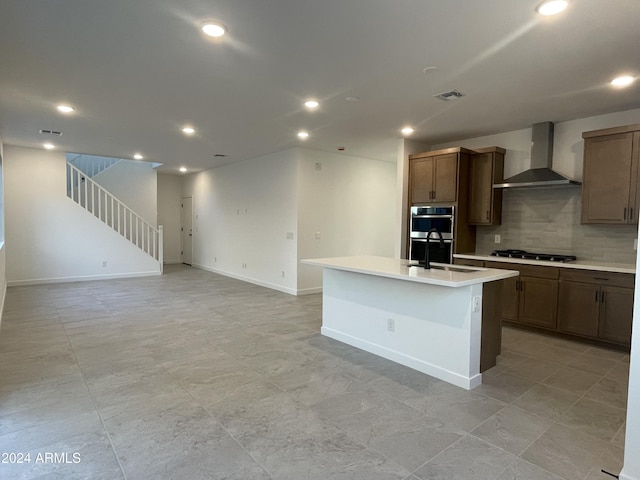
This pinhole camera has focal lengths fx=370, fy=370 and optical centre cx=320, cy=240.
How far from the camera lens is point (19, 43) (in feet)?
9.00

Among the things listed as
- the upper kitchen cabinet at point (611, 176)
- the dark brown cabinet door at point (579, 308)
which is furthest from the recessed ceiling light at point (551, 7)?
the dark brown cabinet door at point (579, 308)

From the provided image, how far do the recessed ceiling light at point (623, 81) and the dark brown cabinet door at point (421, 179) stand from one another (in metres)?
2.36

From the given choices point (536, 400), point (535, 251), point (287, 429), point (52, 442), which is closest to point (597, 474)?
point (536, 400)

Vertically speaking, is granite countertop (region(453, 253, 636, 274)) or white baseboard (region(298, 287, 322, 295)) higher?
granite countertop (region(453, 253, 636, 274))

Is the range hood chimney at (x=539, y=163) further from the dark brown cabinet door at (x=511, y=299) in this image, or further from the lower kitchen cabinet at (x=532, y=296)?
the dark brown cabinet door at (x=511, y=299)

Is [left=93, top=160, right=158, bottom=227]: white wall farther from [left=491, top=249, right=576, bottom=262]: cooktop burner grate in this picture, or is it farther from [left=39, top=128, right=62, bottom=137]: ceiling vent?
[left=491, top=249, right=576, bottom=262]: cooktop burner grate

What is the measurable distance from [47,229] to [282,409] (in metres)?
7.15

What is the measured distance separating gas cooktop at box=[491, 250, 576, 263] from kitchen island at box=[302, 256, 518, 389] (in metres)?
1.60

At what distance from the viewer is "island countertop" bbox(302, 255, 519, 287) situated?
287 cm

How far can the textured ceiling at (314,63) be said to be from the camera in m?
2.31

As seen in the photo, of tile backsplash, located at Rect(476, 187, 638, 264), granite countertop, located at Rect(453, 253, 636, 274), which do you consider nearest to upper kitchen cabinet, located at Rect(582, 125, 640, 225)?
tile backsplash, located at Rect(476, 187, 638, 264)

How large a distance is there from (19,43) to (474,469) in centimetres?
416

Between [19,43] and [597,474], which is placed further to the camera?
[19,43]

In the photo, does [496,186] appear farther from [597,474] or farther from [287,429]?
[287,429]
